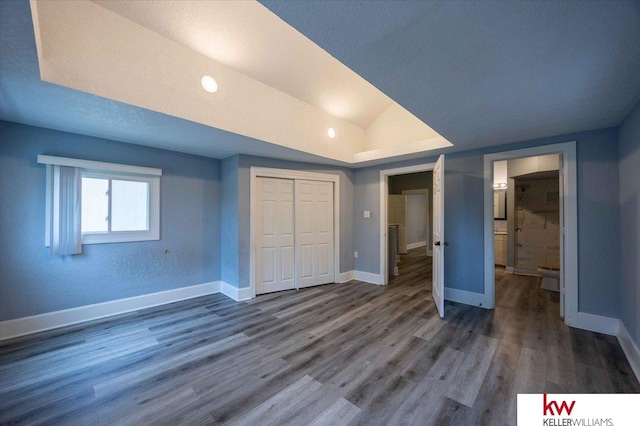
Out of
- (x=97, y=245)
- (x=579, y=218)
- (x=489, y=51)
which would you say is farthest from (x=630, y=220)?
(x=97, y=245)

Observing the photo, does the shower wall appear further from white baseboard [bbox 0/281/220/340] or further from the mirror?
white baseboard [bbox 0/281/220/340]

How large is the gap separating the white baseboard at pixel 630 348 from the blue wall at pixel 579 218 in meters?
0.25

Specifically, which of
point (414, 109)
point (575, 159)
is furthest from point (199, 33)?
point (575, 159)

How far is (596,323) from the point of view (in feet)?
8.84

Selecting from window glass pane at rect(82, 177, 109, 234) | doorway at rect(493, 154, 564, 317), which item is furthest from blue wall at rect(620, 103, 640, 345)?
window glass pane at rect(82, 177, 109, 234)

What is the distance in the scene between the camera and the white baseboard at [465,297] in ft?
11.3

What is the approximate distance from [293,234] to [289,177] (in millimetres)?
967

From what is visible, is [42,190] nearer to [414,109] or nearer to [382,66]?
[382,66]

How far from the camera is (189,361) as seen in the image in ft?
7.20

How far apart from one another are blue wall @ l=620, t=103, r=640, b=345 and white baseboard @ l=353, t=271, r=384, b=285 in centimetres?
283

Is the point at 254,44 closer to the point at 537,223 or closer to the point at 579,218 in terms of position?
the point at 579,218

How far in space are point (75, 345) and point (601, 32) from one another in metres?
4.57

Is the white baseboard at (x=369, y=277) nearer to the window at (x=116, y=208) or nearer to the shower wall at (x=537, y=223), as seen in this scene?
the shower wall at (x=537, y=223)

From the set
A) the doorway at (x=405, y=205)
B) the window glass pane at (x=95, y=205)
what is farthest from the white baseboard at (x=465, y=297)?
the window glass pane at (x=95, y=205)
